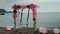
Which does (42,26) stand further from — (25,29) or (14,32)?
(14,32)

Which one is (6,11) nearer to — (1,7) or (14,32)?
(1,7)

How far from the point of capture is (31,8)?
1.22m

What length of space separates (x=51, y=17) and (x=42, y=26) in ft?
0.42

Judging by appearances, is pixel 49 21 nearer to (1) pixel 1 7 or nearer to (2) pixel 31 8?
(2) pixel 31 8

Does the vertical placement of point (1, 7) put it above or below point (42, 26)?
above

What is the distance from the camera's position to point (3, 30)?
48.9 inches

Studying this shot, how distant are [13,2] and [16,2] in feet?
0.10

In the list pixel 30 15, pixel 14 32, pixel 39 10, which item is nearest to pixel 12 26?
pixel 14 32

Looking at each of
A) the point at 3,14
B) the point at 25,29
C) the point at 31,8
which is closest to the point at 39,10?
the point at 31,8

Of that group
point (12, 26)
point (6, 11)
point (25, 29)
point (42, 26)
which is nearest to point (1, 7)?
point (6, 11)

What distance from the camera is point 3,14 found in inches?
47.9

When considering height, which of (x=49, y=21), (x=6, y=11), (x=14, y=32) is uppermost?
(x=6, y=11)

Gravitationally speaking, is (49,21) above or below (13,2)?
below

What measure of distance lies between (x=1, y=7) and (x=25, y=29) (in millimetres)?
333
